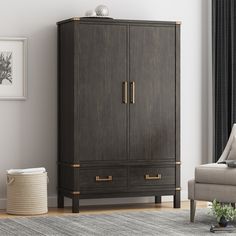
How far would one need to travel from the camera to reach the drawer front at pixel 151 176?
7203 millimetres

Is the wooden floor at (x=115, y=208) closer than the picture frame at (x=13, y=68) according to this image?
Yes

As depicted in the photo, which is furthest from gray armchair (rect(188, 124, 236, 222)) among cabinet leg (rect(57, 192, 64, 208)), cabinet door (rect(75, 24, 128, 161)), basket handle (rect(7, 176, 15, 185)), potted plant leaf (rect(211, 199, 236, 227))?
basket handle (rect(7, 176, 15, 185))

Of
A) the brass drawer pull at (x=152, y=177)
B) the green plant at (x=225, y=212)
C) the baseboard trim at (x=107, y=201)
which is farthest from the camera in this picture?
the baseboard trim at (x=107, y=201)

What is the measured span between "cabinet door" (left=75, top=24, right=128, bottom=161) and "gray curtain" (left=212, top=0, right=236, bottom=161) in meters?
1.15

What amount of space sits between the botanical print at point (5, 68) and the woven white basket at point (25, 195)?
2.94 feet

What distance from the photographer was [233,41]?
300 inches

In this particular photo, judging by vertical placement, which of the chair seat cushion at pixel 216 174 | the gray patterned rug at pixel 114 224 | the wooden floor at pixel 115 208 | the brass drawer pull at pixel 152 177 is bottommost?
the wooden floor at pixel 115 208

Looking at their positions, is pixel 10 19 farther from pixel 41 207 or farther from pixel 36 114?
pixel 41 207

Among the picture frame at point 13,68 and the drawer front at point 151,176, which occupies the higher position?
the picture frame at point 13,68

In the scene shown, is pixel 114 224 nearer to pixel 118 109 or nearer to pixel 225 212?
pixel 225 212

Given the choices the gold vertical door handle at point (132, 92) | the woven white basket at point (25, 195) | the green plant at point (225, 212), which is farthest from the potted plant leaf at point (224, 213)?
the woven white basket at point (25, 195)

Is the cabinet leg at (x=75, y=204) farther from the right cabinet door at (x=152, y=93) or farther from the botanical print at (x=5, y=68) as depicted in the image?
the botanical print at (x=5, y=68)

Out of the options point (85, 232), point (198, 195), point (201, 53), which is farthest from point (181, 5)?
point (85, 232)

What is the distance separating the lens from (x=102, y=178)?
23.3 feet
